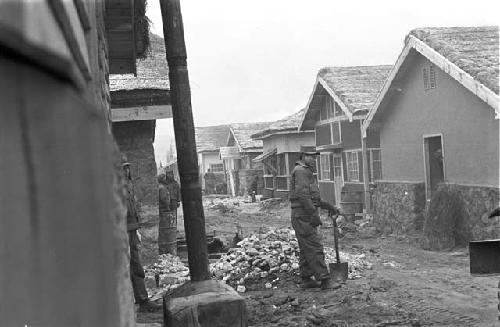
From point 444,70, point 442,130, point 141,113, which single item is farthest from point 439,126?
point 141,113

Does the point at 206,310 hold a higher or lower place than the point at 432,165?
lower

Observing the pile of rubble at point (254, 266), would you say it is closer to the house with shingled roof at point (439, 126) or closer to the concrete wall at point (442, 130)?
the house with shingled roof at point (439, 126)

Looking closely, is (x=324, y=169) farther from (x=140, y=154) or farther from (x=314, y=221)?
(x=314, y=221)

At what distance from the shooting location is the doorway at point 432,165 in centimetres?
1293

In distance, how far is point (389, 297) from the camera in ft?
23.6

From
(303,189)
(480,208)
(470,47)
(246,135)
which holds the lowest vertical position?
(480,208)

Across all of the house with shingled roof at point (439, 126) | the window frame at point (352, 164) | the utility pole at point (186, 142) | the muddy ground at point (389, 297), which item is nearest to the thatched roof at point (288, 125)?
the window frame at point (352, 164)

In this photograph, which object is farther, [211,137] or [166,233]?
[211,137]

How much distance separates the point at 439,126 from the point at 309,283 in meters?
5.87

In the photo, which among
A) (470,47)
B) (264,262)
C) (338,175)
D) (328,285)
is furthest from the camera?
(338,175)

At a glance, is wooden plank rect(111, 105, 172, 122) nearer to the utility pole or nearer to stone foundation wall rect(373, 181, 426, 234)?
the utility pole

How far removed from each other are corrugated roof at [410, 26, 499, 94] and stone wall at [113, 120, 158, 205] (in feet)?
19.1

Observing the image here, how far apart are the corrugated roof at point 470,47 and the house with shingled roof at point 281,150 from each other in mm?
10893

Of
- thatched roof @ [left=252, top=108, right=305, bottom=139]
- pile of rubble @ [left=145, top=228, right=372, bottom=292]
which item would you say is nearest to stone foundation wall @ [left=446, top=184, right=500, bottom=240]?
pile of rubble @ [left=145, top=228, right=372, bottom=292]
